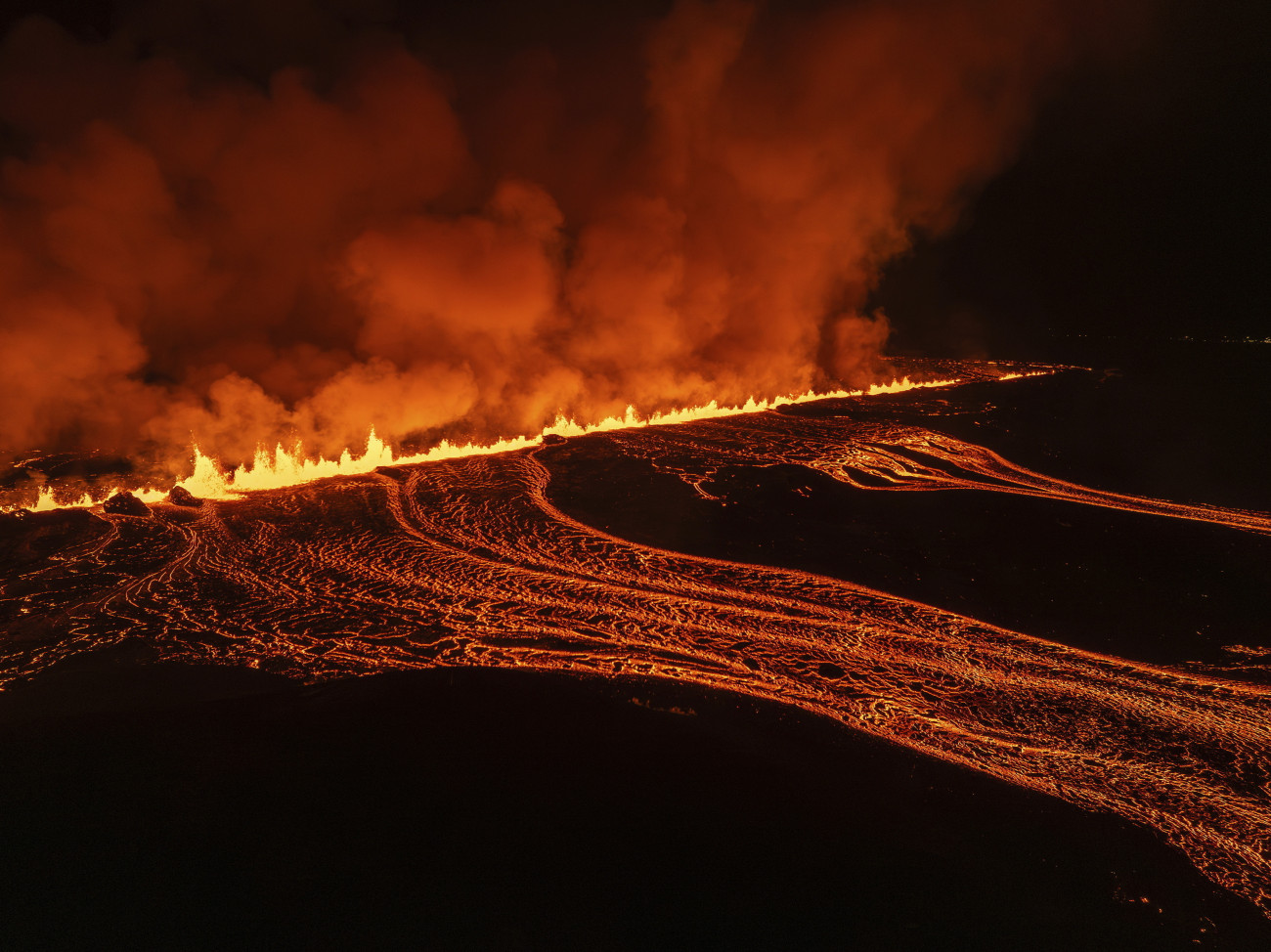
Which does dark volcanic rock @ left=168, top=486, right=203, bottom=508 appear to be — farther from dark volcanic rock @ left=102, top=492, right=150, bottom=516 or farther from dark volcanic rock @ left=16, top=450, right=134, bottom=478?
dark volcanic rock @ left=16, top=450, right=134, bottom=478

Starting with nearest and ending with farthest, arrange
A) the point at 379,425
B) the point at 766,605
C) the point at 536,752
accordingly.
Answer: the point at 536,752, the point at 766,605, the point at 379,425

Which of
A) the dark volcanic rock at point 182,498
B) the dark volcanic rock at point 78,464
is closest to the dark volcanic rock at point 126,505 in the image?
the dark volcanic rock at point 182,498

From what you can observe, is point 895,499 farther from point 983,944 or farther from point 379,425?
point 379,425

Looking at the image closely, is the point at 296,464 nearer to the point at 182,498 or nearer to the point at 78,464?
the point at 182,498

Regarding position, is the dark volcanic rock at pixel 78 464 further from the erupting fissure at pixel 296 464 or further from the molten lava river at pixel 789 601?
the molten lava river at pixel 789 601

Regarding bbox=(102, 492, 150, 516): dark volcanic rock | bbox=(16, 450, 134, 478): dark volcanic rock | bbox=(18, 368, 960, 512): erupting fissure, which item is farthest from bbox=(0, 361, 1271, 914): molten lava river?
bbox=(16, 450, 134, 478): dark volcanic rock

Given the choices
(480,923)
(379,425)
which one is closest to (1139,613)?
(480,923)
